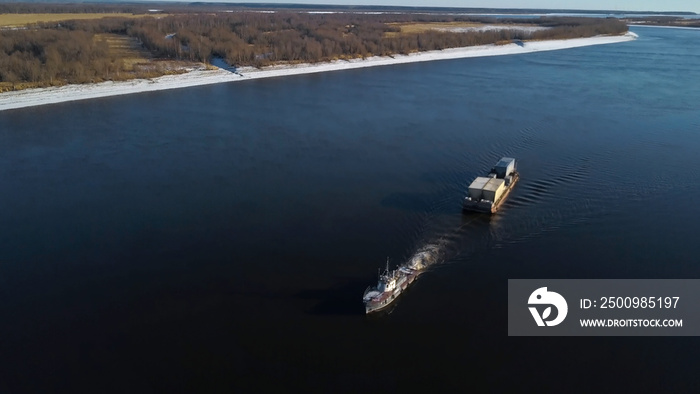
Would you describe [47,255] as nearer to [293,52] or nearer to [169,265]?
[169,265]

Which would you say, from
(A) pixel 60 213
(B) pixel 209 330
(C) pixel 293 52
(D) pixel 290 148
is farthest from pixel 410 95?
(B) pixel 209 330

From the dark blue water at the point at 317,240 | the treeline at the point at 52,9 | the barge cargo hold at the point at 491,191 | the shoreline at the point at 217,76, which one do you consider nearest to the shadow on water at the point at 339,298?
the dark blue water at the point at 317,240

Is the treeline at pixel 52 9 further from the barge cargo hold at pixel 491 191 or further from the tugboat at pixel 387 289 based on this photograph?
the tugboat at pixel 387 289

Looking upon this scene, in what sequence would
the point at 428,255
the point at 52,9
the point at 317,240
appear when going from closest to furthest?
the point at 428,255
the point at 317,240
the point at 52,9

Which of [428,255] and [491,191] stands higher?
[491,191]

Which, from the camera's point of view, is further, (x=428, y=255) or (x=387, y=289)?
(x=428, y=255)

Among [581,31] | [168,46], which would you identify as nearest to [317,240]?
[168,46]

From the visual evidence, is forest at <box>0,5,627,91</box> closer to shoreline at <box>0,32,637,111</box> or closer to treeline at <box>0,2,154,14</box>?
shoreline at <box>0,32,637,111</box>
